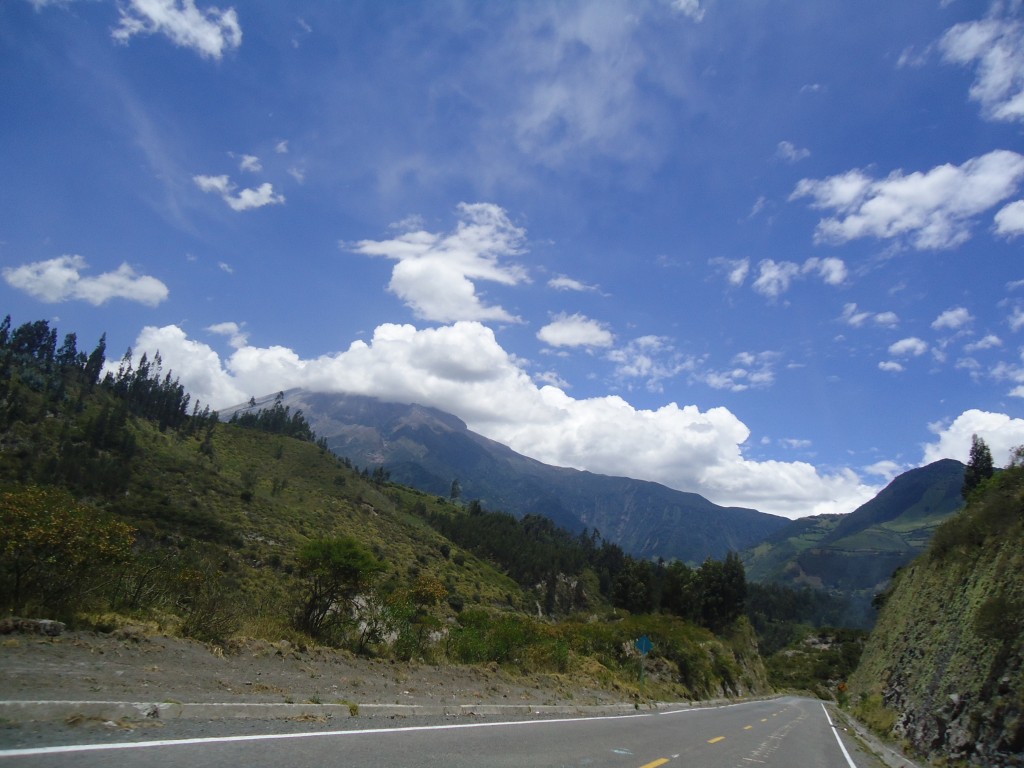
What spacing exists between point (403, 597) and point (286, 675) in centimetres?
615

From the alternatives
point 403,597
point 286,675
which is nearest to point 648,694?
point 403,597

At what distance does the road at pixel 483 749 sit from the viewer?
4941 millimetres

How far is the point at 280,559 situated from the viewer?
49.7 meters

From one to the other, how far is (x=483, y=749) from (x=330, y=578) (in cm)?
744

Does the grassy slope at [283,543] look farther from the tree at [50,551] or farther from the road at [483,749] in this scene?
the road at [483,749]

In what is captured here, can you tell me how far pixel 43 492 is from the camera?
31.8 ft

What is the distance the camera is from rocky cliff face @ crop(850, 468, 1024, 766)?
11.5 meters

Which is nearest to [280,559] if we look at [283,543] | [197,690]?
[283,543]

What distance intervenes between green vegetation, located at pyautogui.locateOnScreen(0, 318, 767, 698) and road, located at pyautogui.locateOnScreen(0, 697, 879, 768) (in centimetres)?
509

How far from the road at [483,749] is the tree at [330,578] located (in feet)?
18.1

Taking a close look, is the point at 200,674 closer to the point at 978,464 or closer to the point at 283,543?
the point at 283,543

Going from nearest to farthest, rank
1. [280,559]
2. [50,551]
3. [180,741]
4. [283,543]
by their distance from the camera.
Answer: [180,741]
[50,551]
[280,559]
[283,543]

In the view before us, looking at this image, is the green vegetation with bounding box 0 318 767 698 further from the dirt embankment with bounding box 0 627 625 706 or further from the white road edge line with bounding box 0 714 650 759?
the white road edge line with bounding box 0 714 650 759

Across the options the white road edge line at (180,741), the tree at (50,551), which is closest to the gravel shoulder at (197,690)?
the white road edge line at (180,741)
